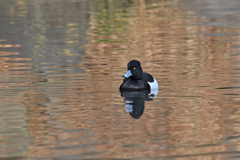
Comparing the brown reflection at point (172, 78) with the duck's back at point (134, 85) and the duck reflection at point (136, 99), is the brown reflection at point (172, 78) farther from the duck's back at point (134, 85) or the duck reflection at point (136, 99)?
the duck's back at point (134, 85)

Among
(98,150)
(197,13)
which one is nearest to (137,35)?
(197,13)

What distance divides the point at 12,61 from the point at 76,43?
5.07 m

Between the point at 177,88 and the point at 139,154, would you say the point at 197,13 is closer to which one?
the point at 177,88

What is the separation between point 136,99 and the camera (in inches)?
435

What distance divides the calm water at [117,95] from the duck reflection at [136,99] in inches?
0.9

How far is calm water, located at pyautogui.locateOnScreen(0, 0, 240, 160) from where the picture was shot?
24.4 feet

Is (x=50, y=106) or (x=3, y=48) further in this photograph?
(x=3, y=48)

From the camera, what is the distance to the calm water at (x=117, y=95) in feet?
24.4

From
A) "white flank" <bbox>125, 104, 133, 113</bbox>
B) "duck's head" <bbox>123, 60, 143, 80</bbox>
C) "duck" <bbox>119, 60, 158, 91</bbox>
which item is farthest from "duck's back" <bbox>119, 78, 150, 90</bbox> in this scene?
"white flank" <bbox>125, 104, 133, 113</bbox>

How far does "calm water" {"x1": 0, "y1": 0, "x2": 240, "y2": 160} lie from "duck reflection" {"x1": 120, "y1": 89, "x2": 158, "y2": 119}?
0.07 ft

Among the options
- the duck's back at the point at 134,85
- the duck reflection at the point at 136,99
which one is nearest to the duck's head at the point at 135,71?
the duck's back at the point at 134,85

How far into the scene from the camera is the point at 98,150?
284 inches

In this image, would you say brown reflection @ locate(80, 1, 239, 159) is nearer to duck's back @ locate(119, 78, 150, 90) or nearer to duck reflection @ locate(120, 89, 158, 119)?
duck reflection @ locate(120, 89, 158, 119)

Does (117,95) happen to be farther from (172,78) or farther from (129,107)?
(172,78)
